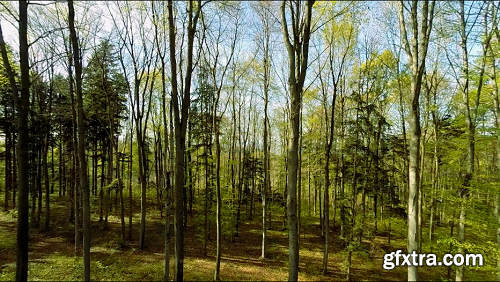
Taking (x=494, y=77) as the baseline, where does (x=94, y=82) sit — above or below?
above

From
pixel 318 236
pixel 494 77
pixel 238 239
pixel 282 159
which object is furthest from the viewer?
pixel 282 159

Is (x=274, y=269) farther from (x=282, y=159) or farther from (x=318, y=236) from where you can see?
(x=282, y=159)

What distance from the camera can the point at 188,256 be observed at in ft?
43.1

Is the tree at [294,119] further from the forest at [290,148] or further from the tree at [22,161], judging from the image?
the tree at [22,161]

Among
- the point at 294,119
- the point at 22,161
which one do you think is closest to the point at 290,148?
the point at 294,119

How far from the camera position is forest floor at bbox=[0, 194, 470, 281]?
10234 millimetres

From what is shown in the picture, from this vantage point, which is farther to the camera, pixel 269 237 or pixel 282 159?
pixel 282 159

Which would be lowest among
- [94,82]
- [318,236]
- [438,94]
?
[318,236]

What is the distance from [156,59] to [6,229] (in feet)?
44.5

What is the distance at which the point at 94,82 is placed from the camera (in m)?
14.4

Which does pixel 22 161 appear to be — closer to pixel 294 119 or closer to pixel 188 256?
pixel 294 119

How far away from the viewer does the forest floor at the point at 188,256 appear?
1023 cm

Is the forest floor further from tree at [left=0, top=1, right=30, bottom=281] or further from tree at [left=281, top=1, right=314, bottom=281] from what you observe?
tree at [left=281, top=1, right=314, bottom=281]

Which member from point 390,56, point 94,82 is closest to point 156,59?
point 94,82
